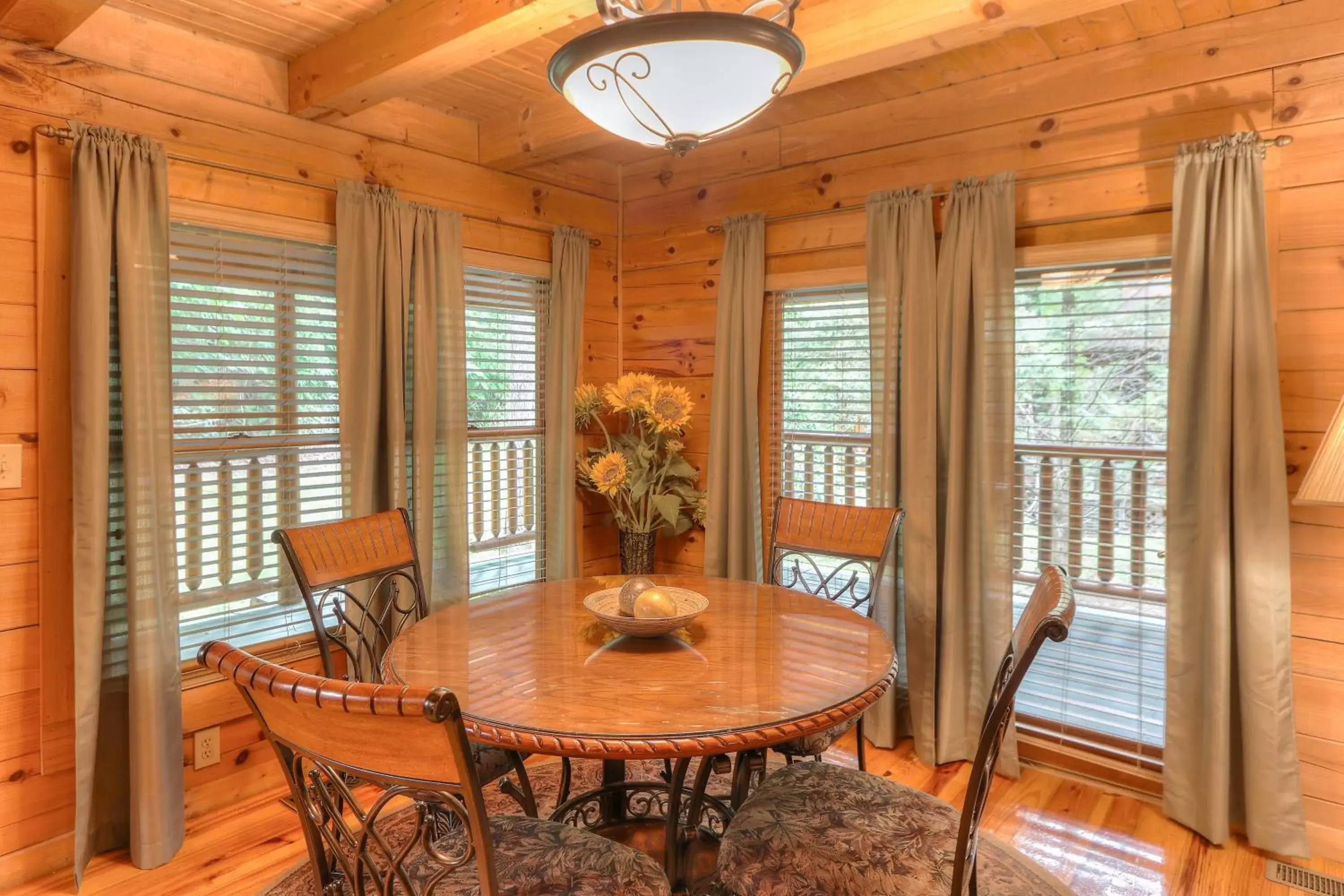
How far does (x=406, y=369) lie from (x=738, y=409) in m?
1.37

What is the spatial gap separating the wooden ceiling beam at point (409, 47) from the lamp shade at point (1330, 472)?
2.00 m

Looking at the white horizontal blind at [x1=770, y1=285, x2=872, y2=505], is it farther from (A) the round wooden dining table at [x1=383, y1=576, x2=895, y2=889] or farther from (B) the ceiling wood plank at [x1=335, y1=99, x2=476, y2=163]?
(B) the ceiling wood plank at [x1=335, y1=99, x2=476, y2=163]

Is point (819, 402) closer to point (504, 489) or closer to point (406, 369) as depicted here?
point (504, 489)

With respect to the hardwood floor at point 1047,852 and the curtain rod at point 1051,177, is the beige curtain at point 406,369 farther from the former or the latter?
the curtain rod at point 1051,177

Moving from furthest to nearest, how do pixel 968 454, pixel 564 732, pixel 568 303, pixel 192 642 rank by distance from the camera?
pixel 568 303
pixel 968 454
pixel 192 642
pixel 564 732

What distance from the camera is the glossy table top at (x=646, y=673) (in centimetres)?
147

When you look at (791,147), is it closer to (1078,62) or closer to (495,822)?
(1078,62)

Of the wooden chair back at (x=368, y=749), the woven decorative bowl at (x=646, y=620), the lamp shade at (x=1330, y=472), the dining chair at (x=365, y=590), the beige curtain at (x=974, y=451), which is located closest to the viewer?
the wooden chair back at (x=368, y=749)

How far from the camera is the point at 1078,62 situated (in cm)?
270

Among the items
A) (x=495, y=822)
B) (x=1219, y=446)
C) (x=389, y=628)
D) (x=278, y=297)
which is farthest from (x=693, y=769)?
(x=278, y=297)

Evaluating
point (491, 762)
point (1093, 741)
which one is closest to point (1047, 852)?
point (1093, 741)

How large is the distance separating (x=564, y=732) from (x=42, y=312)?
6.61 feet

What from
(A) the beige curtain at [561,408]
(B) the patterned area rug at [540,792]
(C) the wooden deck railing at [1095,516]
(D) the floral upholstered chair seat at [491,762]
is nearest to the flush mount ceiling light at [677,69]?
(D) the floral upholstered chair seat at [491,762]

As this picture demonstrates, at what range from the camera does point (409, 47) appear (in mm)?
2367
